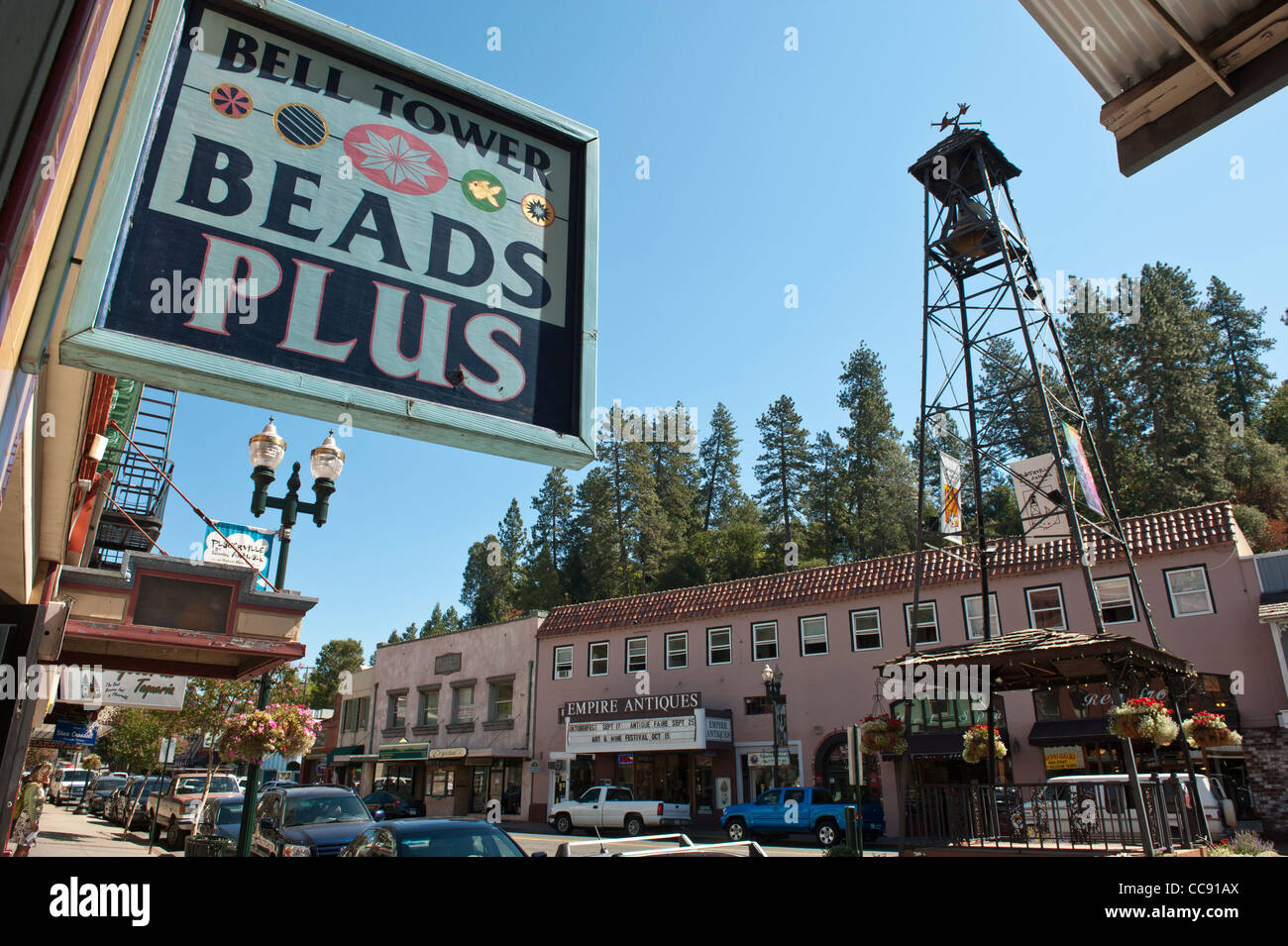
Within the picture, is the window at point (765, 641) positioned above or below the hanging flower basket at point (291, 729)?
above

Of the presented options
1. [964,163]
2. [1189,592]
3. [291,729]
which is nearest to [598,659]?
[1189,592]

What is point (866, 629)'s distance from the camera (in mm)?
30156

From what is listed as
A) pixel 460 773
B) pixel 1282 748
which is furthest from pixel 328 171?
pixel 460 773

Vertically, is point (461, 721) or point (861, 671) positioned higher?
point (861, 671)

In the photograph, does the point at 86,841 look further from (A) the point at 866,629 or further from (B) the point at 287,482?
(A) the point at 866,629

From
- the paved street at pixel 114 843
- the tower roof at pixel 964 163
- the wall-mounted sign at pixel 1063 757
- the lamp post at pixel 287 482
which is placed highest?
the tower roof at pixel 964 163

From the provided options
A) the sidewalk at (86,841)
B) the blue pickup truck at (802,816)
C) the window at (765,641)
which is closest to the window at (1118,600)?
the blue pickup truck at (802,816)

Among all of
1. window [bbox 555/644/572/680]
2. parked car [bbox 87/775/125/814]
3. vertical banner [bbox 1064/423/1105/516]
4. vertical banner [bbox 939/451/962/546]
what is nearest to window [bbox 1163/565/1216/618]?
vertical banner [bbox 939/451/962/546]

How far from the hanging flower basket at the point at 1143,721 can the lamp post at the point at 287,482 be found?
1161 centimetres

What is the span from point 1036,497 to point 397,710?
→ 38.2 meters

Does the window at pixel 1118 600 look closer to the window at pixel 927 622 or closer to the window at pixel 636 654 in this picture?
the window at pixel 927 622

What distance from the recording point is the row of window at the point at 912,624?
981 inches
